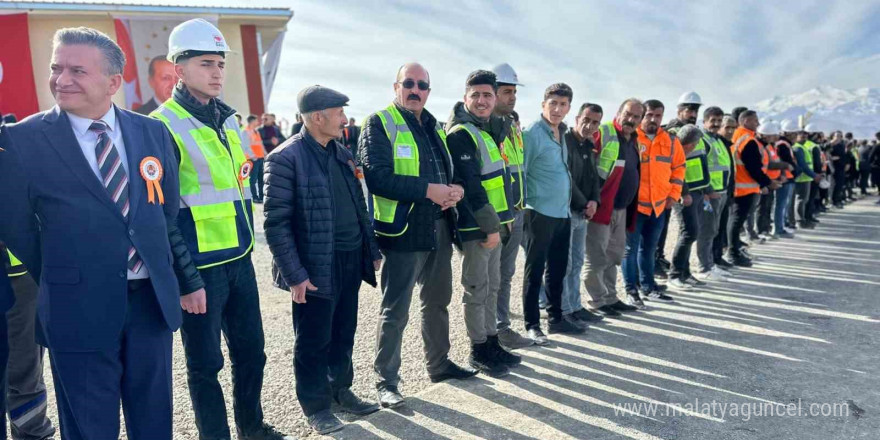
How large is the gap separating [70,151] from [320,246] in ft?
4.27

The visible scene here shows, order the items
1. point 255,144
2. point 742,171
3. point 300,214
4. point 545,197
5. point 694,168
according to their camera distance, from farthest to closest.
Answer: point 255,144 < point 742,171 < point 694,168 < point 545,197 < point 300,214

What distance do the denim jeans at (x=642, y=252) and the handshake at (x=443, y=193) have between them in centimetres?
296

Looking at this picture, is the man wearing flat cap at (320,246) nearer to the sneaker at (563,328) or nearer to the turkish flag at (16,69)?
the sneaker at (563,328)

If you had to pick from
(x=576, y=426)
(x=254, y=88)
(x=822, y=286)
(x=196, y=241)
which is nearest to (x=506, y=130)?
(x=576, y=426)

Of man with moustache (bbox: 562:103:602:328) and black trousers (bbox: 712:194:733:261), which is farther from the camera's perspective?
black trousers (bbox: 712:194:733:261)

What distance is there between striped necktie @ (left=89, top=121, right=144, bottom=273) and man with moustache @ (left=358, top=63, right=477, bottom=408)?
59.1 inches

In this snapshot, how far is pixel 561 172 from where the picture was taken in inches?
187

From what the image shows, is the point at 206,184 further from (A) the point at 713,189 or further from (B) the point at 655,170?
(A) the point at 713,189

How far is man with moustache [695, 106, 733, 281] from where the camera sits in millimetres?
7145

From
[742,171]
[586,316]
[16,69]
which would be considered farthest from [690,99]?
[16,69]

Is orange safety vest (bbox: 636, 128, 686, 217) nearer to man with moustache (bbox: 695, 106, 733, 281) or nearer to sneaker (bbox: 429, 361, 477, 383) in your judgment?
man with moustache (bbox: 695, 106, 733, 281)

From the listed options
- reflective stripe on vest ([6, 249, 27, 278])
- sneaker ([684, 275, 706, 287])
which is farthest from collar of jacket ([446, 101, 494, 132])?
sneaker ([684, 275, 706, 287])

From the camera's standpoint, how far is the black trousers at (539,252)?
473cm

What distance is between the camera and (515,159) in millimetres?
4488
